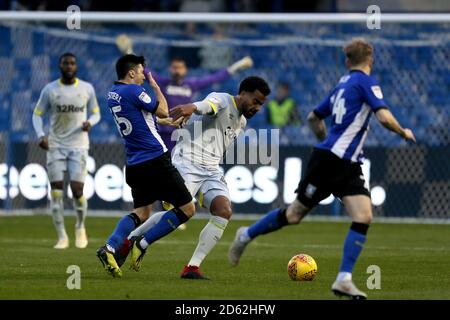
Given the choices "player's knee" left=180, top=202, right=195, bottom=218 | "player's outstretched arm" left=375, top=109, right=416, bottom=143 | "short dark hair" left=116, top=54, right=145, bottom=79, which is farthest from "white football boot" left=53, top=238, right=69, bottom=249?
"player's outstretched arm" left=375, top=109, right=416, bottom=143

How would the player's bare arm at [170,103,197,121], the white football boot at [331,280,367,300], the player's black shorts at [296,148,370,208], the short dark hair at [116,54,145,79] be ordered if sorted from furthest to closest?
the short dark hair at [116,54,145,79] → the player's bare arm at [170,103,197,121] → the player's black shorts at [296,148,370,208] → the white football boot at [331,280,367,300]

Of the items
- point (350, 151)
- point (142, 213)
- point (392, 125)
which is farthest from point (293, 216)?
point (142, 213)

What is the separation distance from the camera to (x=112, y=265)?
394 inches

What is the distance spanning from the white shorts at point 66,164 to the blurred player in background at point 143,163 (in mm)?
4071

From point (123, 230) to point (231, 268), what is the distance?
1.67m

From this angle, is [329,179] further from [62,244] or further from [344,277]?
[62,244]

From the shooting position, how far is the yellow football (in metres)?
10.2

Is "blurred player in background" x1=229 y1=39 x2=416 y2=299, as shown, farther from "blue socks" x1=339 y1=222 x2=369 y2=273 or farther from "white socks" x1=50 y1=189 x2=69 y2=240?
"white socks" x1=50 y1=189 x2=69 y2=240

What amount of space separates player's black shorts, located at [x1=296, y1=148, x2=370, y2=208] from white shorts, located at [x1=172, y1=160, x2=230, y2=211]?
1604 mm

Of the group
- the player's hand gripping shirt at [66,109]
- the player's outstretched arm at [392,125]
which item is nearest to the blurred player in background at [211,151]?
the player's outstretched arm at [392,125]

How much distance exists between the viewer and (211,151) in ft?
35.9

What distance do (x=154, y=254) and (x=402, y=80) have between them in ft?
29.6

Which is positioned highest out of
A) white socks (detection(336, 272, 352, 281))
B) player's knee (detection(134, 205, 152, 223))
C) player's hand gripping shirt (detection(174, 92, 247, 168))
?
player's hand gripping shirt (detection(174, 92, 247, 168))
